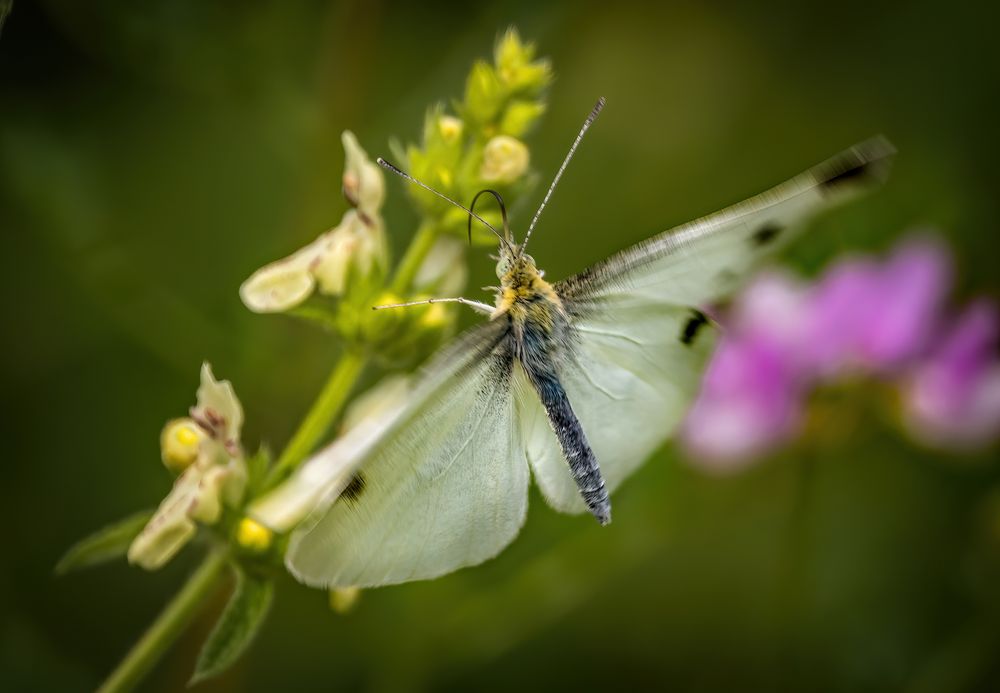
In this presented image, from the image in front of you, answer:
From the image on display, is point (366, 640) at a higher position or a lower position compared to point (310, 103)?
lower

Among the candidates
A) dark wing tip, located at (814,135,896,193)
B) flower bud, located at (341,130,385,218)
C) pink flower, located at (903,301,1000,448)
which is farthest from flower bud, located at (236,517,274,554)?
pink flower, located at (903,301,1000,448)

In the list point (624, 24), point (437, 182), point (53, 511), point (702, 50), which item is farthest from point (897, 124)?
point (53, 511)

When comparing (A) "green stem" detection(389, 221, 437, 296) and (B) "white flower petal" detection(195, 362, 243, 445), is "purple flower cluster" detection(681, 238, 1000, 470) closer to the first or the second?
(A) "green stem" detection(389, 221, 437, 296)

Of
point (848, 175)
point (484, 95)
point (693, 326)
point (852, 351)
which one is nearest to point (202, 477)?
point (484, 95)

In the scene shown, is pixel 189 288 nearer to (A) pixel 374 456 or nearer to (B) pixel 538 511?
(B) pixel 538 511

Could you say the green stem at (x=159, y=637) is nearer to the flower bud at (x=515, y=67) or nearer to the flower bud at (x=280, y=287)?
the flower bud at (x=280, y=287)
